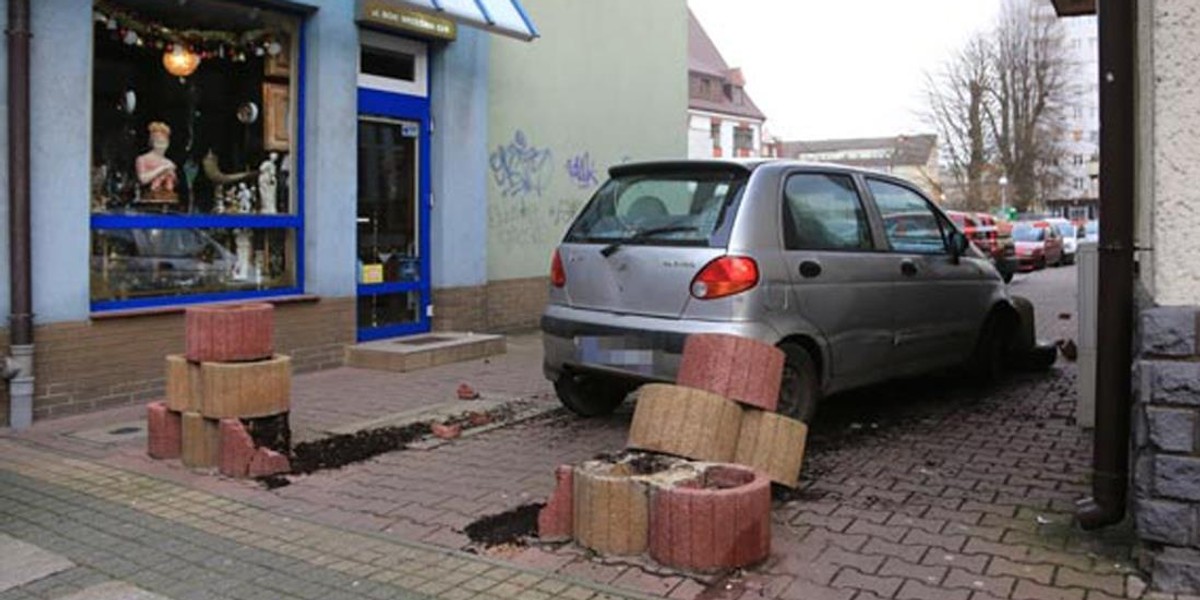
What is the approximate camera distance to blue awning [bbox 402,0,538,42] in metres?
9.84

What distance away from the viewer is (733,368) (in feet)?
16.0

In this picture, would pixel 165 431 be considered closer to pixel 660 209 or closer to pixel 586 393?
pixel 586 393

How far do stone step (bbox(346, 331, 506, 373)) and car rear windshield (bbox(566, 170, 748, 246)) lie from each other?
10.4 feet

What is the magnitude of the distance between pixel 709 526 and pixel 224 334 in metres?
3.23

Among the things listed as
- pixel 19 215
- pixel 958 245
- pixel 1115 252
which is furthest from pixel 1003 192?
pixel 1115 252

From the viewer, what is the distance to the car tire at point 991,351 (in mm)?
8377

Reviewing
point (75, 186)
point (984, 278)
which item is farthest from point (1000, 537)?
point (75, 186)

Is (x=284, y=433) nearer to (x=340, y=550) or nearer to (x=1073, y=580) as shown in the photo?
(x=340, y=550)

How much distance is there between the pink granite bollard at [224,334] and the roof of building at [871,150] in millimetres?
59631

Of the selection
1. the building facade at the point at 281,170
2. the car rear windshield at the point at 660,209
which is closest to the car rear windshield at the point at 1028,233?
the building facade at the point at 281,170

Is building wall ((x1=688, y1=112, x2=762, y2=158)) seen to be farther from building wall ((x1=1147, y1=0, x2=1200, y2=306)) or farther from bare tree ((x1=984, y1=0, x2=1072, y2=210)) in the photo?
building wall ((x1=1147, y1=0, x2=1200, y2=306))

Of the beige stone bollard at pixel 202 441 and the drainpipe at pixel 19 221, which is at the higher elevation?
the drainpipe at pixel 19 221

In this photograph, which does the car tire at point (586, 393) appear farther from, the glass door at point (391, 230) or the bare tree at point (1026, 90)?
the bare tree at point (1026, 90)

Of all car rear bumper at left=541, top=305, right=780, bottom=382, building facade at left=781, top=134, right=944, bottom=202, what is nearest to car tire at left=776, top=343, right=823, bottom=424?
car rear bumper at left=541, top=305, right=780, bottom=382
